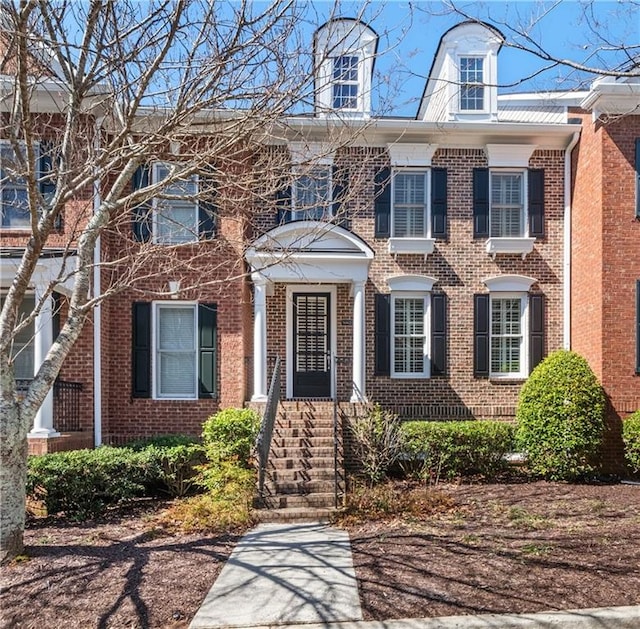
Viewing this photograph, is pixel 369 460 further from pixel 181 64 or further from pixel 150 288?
pixel 181 64

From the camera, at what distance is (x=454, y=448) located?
9352mm

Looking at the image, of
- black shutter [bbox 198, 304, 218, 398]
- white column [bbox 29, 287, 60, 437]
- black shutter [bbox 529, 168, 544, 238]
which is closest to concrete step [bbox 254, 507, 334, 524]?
black shutter [bbox 198, 304, 218, 398]

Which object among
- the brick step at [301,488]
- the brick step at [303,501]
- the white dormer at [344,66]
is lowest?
the brick step at [303,501]

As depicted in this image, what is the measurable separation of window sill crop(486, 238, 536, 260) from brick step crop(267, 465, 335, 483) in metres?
5.64

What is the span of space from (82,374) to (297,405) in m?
3.90

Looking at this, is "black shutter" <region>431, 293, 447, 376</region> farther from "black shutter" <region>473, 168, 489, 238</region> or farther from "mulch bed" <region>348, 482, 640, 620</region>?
"mulch bed" <region>348, 482, 640, 620</region>

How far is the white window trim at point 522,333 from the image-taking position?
1128 cm

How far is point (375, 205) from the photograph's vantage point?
11250 mm

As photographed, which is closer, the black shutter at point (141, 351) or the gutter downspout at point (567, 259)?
the black shutter at point (141, 351)

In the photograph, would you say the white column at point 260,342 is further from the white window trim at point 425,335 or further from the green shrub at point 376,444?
the white window trim at point 425,335

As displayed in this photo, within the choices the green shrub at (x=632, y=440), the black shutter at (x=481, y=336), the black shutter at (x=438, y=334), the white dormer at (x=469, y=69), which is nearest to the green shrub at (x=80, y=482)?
the black shutter at (x=438, y=334)

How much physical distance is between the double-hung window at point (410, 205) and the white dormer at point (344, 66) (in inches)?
61.3

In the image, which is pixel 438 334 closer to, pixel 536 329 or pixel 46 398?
pixel 536 329

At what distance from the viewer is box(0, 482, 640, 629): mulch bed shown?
4.46 metres
